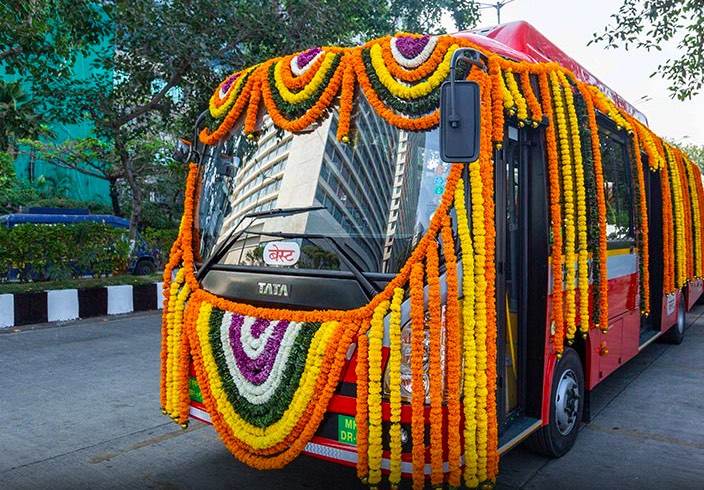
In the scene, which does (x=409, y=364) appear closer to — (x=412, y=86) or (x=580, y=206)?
(x=412, y=86)

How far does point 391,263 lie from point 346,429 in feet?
2.67

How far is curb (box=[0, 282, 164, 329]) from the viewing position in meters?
→ 8.75

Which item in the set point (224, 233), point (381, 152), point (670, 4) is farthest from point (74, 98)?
point (670, 4)

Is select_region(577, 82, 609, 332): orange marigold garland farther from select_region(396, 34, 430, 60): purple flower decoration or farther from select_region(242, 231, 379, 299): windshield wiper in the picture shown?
select_region(242, 231, 379, 299): windshield wiper

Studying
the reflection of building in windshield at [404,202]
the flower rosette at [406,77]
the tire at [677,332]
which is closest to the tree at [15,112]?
the flower rosette at [406,77]

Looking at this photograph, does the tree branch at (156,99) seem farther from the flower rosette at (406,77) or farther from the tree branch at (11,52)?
the flower rosette at (406,77)

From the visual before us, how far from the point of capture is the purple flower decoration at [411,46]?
3236 mm

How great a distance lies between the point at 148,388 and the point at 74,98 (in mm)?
7033

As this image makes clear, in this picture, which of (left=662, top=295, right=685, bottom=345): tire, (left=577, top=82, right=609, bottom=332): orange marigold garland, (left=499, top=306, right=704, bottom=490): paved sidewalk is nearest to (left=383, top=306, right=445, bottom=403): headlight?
(left=499, top=306, right=704, bottom=490): paved sidewalk

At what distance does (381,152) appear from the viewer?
3.33m

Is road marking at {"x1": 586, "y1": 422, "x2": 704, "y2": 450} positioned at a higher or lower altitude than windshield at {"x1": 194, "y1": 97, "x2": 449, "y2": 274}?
lower

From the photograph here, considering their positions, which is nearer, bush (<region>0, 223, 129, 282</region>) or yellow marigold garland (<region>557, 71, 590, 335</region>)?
yellow marigold garland (<region>557, 71, 590, 335</region>)

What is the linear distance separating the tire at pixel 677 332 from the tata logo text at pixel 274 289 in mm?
6185

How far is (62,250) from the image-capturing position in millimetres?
10211
